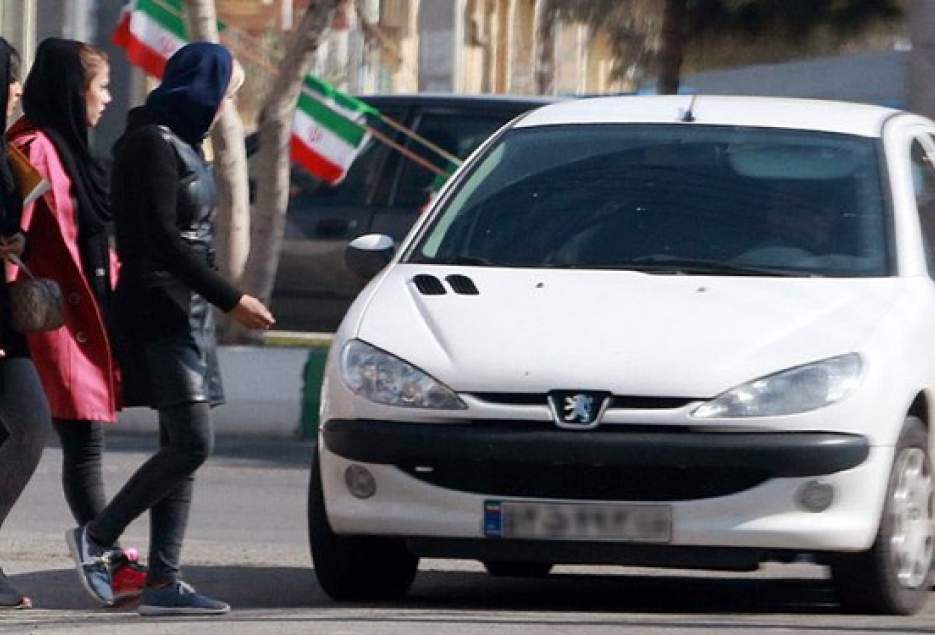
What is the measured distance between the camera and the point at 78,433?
25.1 feet

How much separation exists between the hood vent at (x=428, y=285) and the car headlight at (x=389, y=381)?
0.34 metres

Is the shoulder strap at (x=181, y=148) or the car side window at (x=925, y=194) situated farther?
the car side window at (x=925, y=194)

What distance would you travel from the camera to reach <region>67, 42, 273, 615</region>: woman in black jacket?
7.20m

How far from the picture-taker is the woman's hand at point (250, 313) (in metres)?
7.21

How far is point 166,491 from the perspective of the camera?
24.3 ft

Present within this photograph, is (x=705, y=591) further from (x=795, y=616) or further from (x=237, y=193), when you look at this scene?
(x=237, y=193)

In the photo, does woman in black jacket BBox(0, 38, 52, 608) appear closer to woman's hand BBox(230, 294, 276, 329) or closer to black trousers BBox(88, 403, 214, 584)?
black trousers BBox(88, 403, 214, 584)

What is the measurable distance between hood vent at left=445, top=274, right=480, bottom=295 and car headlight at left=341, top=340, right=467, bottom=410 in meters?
0.41

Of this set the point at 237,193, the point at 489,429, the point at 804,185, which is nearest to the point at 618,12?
the point at 237,193

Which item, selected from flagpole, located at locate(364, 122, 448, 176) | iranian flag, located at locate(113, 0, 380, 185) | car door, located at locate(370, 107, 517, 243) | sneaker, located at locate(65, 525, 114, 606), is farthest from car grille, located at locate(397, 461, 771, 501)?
flagpole, located at locate(364, 122, 448, 176)

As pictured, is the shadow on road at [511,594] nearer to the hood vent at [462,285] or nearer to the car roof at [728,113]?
the hood vent at [462,285]

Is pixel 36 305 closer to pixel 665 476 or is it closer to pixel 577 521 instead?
pixel 577 521

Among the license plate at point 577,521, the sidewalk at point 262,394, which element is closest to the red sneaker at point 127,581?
the license plate at point 577,521

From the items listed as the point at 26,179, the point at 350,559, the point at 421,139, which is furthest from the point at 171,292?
the point at 421,139
